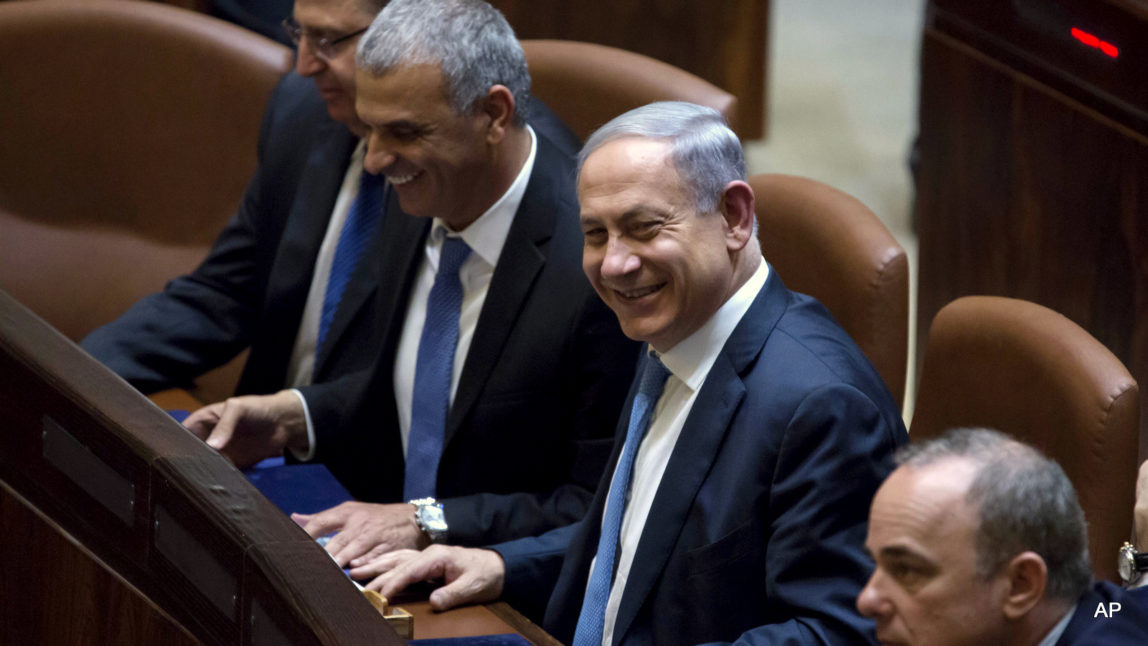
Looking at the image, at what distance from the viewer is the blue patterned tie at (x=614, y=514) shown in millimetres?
1713

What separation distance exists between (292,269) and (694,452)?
117 centimetres

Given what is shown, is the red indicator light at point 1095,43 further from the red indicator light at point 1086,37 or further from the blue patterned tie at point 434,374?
the blue patterned tie at point 434,374

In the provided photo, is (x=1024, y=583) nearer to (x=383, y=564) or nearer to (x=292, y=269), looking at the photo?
(x=383, y=564)

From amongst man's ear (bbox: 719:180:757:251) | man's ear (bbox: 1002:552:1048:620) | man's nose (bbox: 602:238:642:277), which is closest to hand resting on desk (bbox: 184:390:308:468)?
man's nose (bbox: 602:238:642:277)

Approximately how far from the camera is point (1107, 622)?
1.16 m

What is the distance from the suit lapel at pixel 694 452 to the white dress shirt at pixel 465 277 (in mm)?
593

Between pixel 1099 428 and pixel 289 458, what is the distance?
134 centimetres

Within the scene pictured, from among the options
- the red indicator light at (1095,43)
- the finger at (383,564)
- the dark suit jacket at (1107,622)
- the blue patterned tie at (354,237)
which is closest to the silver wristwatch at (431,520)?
the finger at (383,564)

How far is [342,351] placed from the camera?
2.45 m

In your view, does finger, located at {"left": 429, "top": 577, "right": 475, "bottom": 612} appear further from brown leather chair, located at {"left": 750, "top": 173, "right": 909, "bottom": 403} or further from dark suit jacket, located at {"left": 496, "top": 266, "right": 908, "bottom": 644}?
brown leather chair, located at {"left": 750, "top": 173, "right": 909, "bottom": 403}

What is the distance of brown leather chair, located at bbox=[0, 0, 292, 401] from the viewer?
297 centimetres

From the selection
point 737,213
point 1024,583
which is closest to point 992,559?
point 1024,583

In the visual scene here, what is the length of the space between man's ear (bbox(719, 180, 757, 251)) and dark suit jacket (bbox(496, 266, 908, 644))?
0.07 metres

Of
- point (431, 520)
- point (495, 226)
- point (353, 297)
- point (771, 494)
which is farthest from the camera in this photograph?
point (353, 297)
